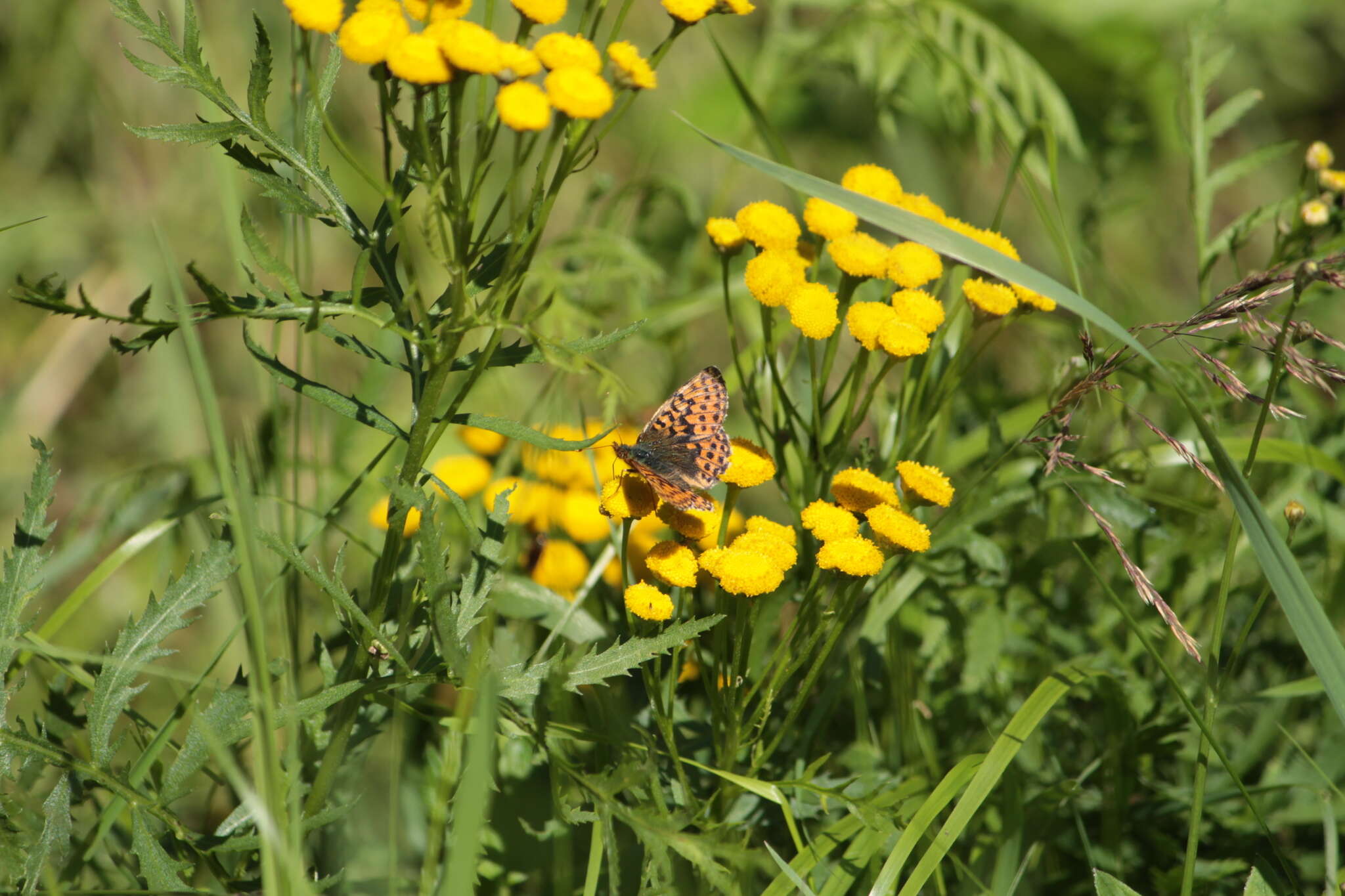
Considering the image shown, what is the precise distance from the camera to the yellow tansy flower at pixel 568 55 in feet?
4.26

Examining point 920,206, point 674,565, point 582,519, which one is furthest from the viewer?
point 582,519

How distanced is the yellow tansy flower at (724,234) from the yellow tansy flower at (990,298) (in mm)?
406

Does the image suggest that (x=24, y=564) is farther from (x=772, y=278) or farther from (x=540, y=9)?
(x=772, y=278)

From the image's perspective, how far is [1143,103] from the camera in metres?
4.74

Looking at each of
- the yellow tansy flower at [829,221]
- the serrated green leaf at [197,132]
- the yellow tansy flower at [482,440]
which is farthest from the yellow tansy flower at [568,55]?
the yellow tansy flower at [482,440]

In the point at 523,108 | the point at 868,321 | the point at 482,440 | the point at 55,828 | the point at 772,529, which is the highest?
the point at 523,108

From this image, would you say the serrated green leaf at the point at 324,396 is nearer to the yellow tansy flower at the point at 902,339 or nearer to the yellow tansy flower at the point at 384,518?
the yellow tansy flower at the point at 384,518

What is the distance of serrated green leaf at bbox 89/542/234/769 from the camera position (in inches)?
58.7

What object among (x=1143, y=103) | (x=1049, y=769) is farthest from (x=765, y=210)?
(x=1143, y=103)

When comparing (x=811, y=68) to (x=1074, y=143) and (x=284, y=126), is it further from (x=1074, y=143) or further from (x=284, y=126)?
(x=284, y=126)

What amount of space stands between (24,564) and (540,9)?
43.8 inches

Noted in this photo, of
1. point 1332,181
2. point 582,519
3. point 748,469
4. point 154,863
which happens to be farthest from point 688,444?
point 1332,181

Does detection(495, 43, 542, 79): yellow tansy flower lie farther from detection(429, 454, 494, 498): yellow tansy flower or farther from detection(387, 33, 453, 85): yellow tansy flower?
detection(429, 454, 494, 498): yellow tansy flower

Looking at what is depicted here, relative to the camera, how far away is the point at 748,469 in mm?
1688
